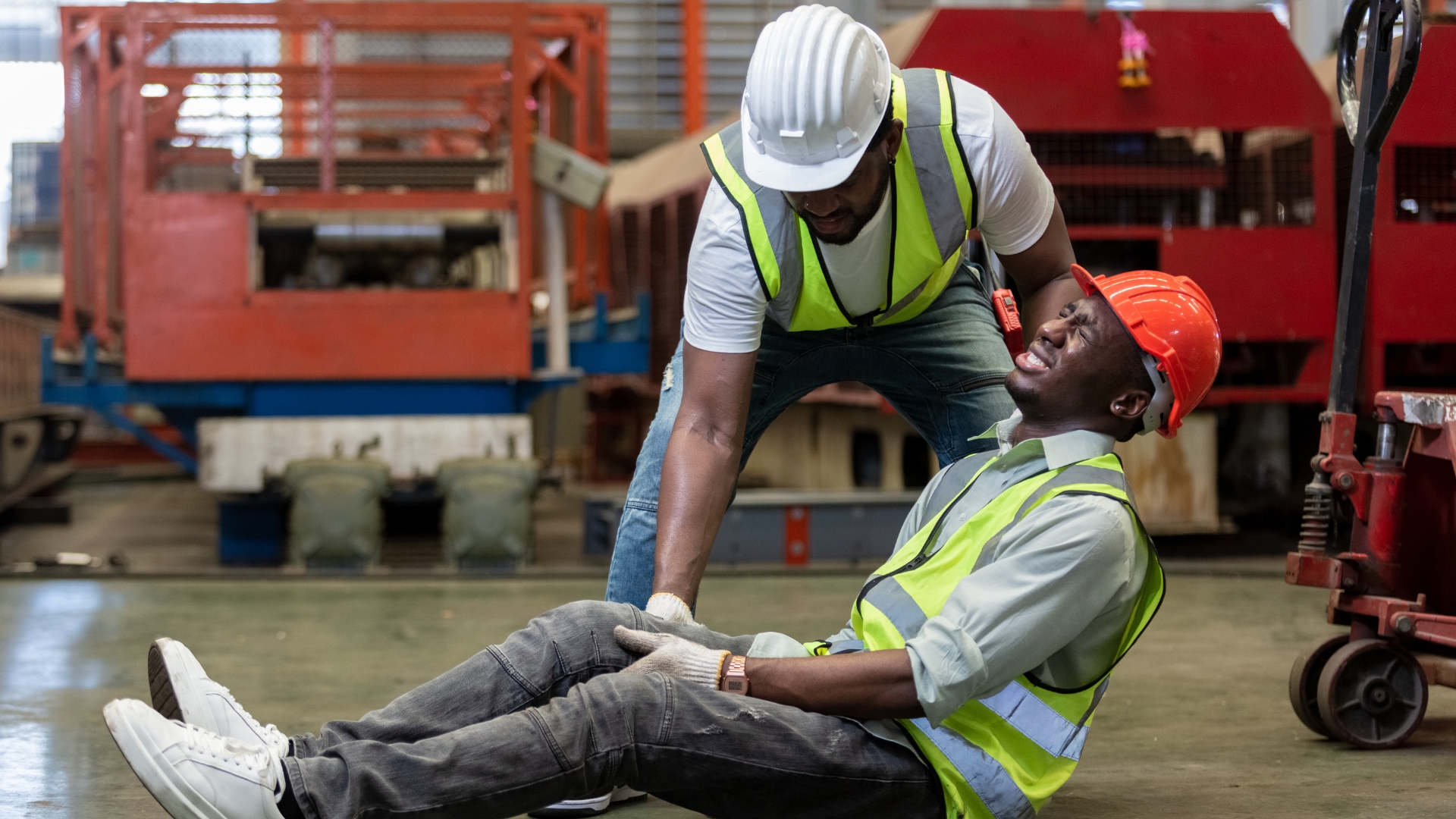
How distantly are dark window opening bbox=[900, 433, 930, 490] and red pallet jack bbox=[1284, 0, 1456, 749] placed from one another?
4.73 meters

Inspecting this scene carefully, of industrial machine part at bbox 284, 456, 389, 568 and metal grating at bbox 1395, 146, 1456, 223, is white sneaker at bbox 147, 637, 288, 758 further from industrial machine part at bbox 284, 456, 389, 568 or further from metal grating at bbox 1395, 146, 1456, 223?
metal grating at bbox 1395, 146, 1456, 223

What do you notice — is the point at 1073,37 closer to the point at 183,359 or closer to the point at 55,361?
the point at 183,359

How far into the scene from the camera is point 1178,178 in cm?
666

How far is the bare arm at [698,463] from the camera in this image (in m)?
2.49

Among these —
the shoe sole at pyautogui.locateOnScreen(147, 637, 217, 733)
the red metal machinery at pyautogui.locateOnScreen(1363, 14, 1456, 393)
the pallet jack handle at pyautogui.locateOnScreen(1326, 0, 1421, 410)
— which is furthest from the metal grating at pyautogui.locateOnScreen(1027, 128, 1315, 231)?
the shoe sole at pyautogui.locateOnScreen(147, 637, 217, 733)

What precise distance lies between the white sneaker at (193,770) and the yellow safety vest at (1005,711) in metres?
0.95

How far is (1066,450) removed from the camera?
2156 mm

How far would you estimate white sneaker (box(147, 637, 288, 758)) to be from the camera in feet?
6.84

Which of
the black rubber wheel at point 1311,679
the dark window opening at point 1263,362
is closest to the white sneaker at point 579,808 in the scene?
the black rubber wheel at point 1311,679

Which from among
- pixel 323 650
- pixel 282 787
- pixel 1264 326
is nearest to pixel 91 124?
pixel 323 650

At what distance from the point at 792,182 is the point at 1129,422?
0.73m

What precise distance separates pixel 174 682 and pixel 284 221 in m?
5.59

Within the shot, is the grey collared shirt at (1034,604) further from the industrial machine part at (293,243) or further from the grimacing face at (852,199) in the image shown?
the industrial machine part at (293,243)

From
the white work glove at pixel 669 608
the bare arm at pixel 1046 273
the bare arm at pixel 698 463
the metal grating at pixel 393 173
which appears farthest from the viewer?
the metal grating at pixel 393 173
